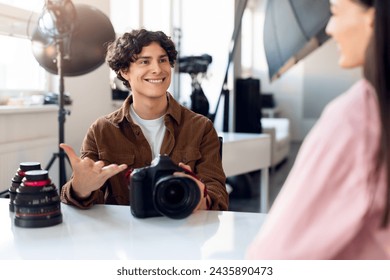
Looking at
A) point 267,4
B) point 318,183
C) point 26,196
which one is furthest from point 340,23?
point 267,4

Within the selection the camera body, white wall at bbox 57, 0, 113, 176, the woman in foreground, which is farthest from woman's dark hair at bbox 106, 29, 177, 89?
the camera body

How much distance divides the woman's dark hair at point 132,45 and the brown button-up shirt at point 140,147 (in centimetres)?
10

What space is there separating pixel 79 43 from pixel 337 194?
164 centimetres

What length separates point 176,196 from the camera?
0.81 meters

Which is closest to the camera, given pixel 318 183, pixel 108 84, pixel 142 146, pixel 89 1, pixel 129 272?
pixel 318 183

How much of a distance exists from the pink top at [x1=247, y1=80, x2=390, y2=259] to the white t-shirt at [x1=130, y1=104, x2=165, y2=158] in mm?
750

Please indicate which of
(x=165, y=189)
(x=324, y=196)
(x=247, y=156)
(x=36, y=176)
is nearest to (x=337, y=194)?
(x=324, y=196)

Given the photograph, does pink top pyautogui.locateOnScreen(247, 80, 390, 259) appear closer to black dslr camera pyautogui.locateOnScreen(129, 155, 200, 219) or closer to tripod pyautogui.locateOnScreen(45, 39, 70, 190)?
black dslr camera pyautogui.locateOnScreen(129, 155, 200, 219)

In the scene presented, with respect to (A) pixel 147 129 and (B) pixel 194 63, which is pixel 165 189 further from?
(B) pixel 194 63

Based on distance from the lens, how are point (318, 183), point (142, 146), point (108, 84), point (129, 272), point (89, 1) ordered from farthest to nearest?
point (108, 84), point (89, 1), point (142, 146), point (129, 272), point (318, 183)

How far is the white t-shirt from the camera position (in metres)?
1.15

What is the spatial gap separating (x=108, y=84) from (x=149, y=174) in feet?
6.11

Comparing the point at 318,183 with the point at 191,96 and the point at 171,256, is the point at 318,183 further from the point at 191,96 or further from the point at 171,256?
the point at 191,96

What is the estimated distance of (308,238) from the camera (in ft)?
1.31
